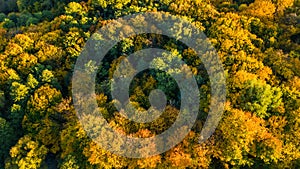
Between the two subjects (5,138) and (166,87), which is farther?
(5,138)

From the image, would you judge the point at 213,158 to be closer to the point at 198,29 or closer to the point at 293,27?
the point at 198,29

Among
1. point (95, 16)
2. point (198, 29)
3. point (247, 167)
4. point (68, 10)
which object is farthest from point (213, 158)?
point (68, 10)

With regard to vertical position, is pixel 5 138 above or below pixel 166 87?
below

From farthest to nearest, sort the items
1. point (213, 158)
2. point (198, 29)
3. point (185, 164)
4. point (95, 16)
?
point (95, 16), point (198, 29), point (213, 158), point (185, 164)

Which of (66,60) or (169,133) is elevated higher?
(66,60)

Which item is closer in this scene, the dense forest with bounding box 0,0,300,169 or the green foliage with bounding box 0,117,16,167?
the dense forest with bounding box 0,0,300,169

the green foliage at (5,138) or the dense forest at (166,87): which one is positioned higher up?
the dense forest at (166,87)

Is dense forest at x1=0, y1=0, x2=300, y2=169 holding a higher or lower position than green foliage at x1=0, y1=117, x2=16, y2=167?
higher

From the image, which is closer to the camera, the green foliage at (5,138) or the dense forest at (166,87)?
the dense forest at (166,87)
